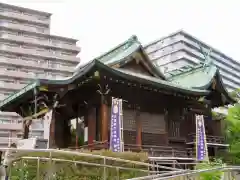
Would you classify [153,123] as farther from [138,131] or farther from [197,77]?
[197,77]

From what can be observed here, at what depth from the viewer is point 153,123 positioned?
64.6 ft

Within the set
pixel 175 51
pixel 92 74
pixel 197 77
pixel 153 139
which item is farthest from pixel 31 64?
pixel 92 74

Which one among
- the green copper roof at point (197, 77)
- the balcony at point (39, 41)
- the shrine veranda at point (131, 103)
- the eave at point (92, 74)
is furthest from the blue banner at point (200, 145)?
the balcony at point (39, 41)

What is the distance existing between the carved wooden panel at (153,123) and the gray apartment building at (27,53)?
119 ft

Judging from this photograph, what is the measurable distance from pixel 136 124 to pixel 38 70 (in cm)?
Answer: 4376

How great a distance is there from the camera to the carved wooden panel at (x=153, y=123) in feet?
63.4

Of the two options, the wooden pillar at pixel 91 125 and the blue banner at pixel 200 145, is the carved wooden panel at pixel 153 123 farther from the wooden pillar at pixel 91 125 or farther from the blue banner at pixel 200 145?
the wooden pillar at pixel 91 125

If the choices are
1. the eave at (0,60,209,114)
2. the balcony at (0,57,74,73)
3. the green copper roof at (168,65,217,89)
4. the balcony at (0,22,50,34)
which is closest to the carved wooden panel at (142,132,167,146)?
the eave at (0,60,209,114)

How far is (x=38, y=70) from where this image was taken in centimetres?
5962

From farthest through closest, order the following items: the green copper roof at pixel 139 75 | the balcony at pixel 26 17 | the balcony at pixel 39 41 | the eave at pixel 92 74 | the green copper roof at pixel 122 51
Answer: the balcony at pixel 26 17 < the balcony at pixel 39 41 < the green copper roof at pixel 122 51 < the green copper roof at pixel 139 75 < the eave at pixel 92 74

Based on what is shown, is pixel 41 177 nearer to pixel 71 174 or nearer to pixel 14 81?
pixel 71 174

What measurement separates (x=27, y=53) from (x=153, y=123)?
4409cm

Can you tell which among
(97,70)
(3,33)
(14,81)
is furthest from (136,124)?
(3,33)

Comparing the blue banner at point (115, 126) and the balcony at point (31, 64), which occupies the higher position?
the balcony at point (31, 64)
